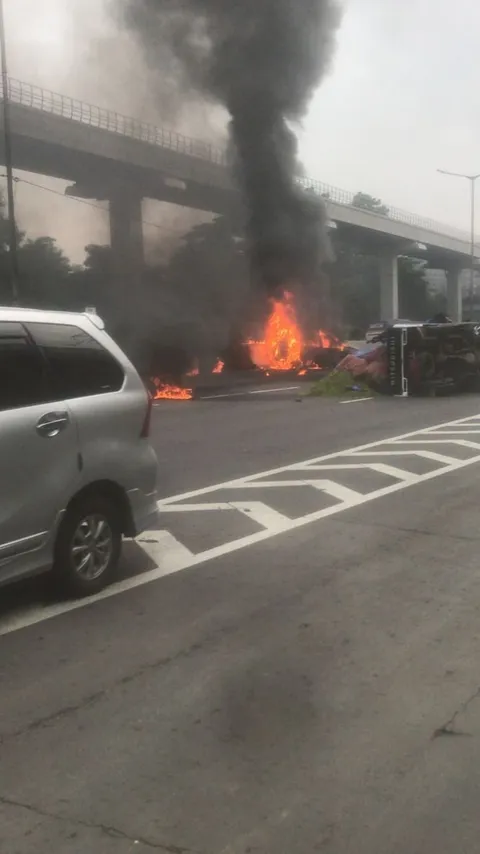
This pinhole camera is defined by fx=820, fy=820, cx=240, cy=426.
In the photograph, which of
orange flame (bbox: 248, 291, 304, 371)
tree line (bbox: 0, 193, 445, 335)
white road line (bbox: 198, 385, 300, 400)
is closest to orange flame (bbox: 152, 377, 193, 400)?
white road line (bbox: 198, 385, 300, 400)

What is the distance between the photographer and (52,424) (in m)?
4.74

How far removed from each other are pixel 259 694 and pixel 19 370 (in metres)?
2.24

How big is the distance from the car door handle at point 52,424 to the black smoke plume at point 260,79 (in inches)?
1049

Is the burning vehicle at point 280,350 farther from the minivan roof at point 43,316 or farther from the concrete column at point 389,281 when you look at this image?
the concrete column at point 389,281

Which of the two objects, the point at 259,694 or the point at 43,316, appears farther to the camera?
the point at 43,316

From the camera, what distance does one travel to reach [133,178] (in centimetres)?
3259

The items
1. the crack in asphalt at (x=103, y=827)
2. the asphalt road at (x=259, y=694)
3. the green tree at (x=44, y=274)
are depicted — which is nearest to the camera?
the crack in asphalt at (x=103, y=827)

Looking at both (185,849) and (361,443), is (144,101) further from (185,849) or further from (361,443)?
(185,849)

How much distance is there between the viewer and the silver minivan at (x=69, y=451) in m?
4.54

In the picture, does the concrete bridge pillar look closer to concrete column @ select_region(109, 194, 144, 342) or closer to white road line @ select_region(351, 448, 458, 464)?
concrete column @ select_region(109, 194, 144, 342)

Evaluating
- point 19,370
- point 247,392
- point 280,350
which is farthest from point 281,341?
point 19,370

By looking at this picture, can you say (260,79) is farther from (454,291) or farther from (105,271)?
(454,291)

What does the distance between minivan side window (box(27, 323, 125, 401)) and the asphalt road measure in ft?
4.33

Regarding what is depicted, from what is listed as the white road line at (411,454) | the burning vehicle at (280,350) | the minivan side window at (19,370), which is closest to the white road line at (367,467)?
the white road line at (411,454)
